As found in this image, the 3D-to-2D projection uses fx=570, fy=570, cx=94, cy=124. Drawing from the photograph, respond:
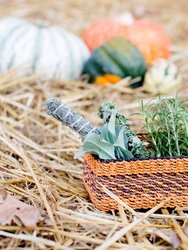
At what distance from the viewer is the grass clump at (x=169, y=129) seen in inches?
75.1

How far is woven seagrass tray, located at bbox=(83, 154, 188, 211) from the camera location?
1826 mm

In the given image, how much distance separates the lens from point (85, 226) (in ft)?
5.70

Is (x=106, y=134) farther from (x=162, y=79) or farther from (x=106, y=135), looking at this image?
(x=162, y=79)

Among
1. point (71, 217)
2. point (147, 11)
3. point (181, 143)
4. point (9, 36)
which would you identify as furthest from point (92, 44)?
point (71, 217)

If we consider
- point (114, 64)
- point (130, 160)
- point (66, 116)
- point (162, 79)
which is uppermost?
point (66, 116)

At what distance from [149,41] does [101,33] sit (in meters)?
0.34

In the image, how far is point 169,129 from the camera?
6.35 feet

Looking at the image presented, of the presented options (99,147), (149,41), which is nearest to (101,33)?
(149,41)

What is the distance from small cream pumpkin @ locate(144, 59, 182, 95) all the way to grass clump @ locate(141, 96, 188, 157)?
1.34 metres

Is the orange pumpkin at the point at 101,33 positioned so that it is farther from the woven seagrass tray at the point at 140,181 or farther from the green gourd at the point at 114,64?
the woven seagrass tray at the point at 140,181

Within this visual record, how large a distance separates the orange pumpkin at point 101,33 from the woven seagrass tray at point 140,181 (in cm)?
198

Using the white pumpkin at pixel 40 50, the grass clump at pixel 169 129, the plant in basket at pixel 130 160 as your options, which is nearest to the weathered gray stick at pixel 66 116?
the plant in basket at pixel 130 160

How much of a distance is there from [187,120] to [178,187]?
23 cm

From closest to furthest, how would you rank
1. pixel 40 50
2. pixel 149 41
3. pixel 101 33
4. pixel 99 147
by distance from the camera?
pixel 99 147 < pixel 40 50 < pixel 149 41 < pixel 101 33
